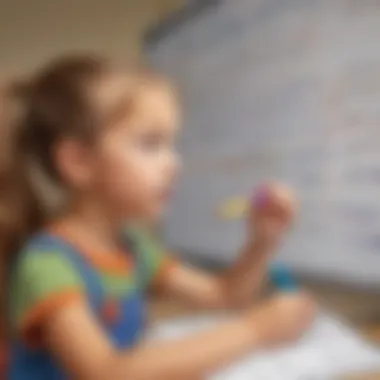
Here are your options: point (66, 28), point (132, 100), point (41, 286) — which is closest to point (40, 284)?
point (41, 286)

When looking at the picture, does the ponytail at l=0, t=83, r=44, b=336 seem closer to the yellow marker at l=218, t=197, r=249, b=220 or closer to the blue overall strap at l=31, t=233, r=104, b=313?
the blue overall strap at l=31, t=233, r=104, b=313

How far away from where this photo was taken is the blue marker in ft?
1.60

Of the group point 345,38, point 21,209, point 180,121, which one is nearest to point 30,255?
point 21,209

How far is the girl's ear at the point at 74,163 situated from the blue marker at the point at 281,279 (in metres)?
0.12

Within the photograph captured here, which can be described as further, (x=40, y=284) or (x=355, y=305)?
(x=355, y=305)

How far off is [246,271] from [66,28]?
0.75 feet

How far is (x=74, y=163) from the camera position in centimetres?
47

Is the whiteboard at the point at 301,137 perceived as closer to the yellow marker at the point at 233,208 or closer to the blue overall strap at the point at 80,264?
the yellow marker at the point at 233,208

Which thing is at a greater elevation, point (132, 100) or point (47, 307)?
point (132, 100)

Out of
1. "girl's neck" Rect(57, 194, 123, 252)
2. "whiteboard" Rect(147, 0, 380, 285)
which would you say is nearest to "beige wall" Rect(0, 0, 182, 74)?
"whiteboard" Rect(147, 0, 380, 285)

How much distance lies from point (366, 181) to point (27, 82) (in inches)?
9.8

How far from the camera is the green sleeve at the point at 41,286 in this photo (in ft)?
1.44

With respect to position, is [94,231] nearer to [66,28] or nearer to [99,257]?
[99,257]

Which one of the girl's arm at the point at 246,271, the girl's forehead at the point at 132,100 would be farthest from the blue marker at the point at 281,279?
the girl's forehead at the point at 132,100
